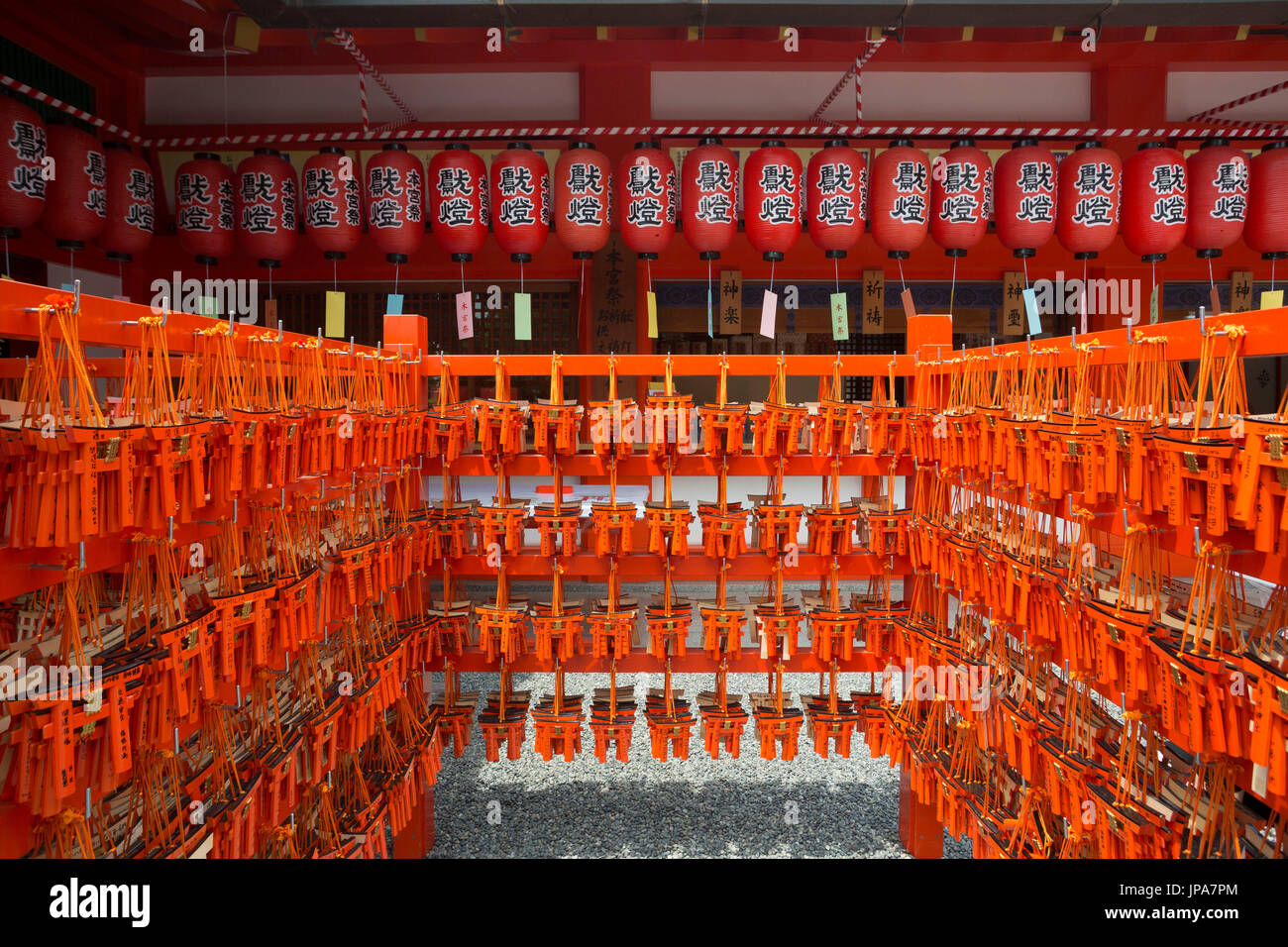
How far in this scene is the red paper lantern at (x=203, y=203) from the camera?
17.5ft

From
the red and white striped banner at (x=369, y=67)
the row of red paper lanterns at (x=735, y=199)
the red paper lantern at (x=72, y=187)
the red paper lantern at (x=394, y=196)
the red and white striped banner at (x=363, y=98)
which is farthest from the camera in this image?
the red and white striped banner at (x=363, y=98)

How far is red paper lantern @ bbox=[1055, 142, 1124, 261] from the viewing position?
204 inches

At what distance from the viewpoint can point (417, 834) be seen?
3828 millimetres

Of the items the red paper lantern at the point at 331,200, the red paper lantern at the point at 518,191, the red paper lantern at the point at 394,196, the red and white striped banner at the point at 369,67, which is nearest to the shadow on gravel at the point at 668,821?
the red paper lantern at the point at 518,191

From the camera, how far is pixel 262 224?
5395mm

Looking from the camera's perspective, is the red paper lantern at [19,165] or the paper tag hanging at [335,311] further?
the paper tag hanging at [335,311]

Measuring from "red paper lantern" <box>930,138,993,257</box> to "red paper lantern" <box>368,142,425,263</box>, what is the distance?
154 inches

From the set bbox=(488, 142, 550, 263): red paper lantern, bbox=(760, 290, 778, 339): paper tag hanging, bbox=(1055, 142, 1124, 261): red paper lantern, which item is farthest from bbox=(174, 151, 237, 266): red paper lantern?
bbox=(1055, 142, 1124, 261): red paper lantern

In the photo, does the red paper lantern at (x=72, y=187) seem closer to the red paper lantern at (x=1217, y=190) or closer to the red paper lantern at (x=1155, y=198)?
the red paper lantern at (x=1155, y=198)

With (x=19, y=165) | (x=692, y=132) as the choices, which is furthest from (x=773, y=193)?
(x=19, y=165)

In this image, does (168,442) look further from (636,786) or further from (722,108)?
(722,108)

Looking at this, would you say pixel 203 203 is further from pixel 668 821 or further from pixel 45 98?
pixel 668 821

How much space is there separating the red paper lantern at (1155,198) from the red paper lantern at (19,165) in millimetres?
7321

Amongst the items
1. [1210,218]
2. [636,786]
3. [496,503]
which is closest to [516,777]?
[636,786]
